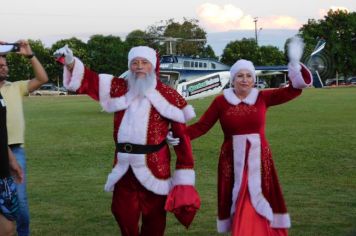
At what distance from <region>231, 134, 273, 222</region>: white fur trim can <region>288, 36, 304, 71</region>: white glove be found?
2.16 ft

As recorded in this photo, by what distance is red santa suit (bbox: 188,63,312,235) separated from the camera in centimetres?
531

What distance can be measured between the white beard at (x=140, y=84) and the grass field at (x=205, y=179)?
7.04 ft

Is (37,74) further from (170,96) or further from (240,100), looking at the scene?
(240,100)

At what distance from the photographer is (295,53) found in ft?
17.7

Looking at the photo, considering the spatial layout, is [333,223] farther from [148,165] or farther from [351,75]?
[351,75]

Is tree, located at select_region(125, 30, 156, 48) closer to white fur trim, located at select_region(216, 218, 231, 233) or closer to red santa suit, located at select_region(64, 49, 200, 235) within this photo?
white fur trim, located at select_region(216, 218, 231, 233)

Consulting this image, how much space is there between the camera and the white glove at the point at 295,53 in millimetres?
5355

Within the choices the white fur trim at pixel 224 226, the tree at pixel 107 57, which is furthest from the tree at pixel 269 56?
the white fur trim at pixel 224 226

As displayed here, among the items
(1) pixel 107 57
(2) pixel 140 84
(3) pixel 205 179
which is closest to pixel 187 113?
(2) pixel 140 84

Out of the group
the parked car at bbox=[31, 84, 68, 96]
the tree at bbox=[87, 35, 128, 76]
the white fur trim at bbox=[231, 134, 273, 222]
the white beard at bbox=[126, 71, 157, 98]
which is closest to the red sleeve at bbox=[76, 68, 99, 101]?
the white beard at bbox=[126, 71, 157, 98]

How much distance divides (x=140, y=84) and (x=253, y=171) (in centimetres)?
124

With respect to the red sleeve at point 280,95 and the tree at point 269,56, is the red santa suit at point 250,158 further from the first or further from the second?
the tree at point 269,56

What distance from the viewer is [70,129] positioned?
20141 millimetres

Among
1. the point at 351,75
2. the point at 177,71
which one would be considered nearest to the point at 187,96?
the point at 177,71
